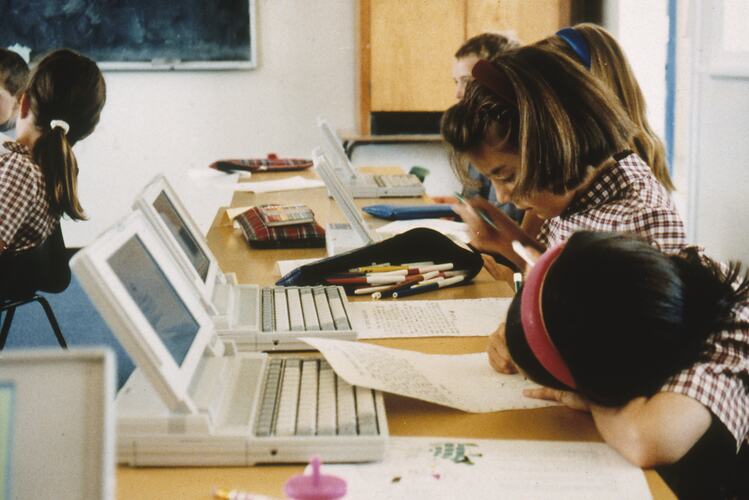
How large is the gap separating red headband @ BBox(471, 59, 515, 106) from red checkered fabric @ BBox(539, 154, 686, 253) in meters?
0.22

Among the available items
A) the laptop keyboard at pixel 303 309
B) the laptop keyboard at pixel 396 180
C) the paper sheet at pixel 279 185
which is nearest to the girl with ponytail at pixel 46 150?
the paper sheet at pixel 279 185

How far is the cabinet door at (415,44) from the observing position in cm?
412

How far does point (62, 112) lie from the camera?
272 centimetres

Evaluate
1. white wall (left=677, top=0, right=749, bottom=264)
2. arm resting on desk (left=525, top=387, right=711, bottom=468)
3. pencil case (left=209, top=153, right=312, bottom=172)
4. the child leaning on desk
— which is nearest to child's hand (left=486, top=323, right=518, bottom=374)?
arm resting on desk (left=525, top=387, right=711, bottom=468)

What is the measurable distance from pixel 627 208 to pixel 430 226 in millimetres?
921

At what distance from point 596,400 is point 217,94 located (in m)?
3.86

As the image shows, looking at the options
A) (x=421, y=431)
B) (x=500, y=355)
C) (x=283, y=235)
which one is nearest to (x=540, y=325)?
(x=421, y=431)

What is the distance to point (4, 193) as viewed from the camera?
2436 millimetres

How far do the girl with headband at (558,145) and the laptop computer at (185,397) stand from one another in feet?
2.00

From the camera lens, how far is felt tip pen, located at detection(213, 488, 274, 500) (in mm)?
833

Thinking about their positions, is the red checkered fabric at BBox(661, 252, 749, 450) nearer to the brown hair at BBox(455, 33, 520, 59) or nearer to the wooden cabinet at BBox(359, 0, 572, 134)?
the brown hair at BBox(455, 33, 520, 59)

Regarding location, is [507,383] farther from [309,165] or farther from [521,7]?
[521,7]

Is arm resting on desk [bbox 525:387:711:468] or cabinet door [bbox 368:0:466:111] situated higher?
cabinet door [bbox 368:0:466:111]

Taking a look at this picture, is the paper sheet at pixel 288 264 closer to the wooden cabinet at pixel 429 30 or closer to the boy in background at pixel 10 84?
the boy in background at pixel 10 84
